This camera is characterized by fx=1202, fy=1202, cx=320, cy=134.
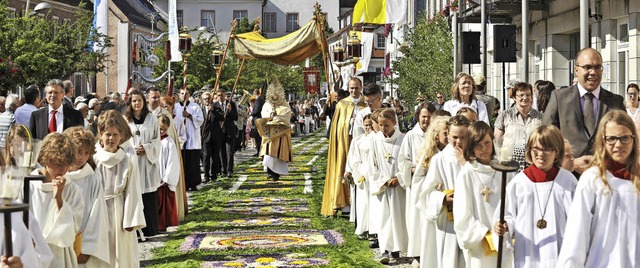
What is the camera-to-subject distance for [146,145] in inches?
539

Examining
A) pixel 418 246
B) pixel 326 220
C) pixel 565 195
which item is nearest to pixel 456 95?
pixel 418 246

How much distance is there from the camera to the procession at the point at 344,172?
6773mm

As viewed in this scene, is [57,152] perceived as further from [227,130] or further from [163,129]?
[227,130]

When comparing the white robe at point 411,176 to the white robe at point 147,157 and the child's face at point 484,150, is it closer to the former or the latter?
the child's face at point 484,150

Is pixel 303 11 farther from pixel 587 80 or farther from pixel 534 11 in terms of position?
pixel 587 80

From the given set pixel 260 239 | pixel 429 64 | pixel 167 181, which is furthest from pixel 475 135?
pixel 429 64

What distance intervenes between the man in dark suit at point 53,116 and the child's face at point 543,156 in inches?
269

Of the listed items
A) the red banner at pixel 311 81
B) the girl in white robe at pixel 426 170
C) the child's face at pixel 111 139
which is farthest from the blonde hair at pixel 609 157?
the red banner at pixel 311 81

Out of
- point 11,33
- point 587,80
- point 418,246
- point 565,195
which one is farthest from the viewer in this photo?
point 11,33

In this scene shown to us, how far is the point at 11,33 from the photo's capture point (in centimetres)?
2766

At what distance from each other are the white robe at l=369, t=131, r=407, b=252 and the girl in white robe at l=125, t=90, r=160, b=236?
8.54ft

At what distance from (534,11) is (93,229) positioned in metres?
22.9

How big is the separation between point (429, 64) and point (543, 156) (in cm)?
2394

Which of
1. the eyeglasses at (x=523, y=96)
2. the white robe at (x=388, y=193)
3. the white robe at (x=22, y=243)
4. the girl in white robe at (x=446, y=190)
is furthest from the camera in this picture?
the white robe at (x=388, y=193)
